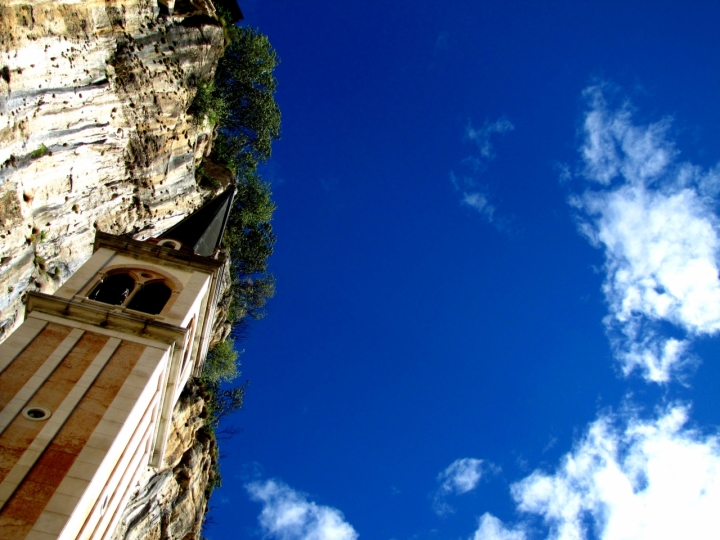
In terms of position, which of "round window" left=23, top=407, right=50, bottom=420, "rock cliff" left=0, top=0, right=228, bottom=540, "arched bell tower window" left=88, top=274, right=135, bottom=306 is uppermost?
"rock cliff" left=0, top=0, right=228, bottom=540

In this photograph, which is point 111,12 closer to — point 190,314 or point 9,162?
point 9,162

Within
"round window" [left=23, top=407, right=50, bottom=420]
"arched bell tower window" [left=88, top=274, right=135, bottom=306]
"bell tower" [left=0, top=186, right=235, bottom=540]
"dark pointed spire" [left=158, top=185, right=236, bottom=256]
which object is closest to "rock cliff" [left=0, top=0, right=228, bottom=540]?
"dark pointed spire" [left=158, top=185, right=236, bottom=256]

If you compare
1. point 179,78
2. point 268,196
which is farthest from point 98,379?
point 268,196

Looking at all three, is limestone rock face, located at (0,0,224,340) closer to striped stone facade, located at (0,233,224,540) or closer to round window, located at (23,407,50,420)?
striped stone facade, located at (0,233,224,540)

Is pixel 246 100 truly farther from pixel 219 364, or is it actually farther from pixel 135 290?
pixel 135 290

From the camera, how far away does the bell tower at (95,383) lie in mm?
8883

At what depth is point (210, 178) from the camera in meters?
28.9

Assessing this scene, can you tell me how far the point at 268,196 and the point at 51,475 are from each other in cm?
2622

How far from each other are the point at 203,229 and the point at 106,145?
454cm

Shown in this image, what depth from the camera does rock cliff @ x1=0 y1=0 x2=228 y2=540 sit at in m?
14.7

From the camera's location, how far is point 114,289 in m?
15.0

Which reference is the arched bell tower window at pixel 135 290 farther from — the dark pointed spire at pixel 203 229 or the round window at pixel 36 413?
the round window at pixel 36 413

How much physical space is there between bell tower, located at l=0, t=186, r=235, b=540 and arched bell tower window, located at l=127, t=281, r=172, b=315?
3cm

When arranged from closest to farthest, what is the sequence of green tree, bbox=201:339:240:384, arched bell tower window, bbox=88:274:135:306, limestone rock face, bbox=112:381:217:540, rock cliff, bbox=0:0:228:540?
arched bell tower window, bbox=88:274:135:306 < rock cliff, bbox=0:0:228:540 < limestone rock face, bbox=112:381:217:540 < green tree, bbox=201:339:240:384
